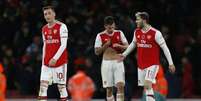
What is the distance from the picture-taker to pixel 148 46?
1490 centimetres

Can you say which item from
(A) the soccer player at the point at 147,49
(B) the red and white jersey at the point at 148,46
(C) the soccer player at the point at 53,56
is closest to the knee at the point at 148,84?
(A) the soccer player at the point at 147,49

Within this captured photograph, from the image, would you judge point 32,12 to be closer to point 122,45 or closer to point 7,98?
point 7,98

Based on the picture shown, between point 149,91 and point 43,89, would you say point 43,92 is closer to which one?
point 43,89

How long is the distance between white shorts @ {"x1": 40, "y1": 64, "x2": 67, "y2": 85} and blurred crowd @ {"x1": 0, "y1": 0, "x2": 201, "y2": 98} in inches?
194

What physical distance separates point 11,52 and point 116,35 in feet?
22.6

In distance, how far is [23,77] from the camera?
20812 millimetres

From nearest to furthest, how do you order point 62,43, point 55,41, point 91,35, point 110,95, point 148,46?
point 62,43, point 55,41, point 148,46, point 110,95, point 91,35

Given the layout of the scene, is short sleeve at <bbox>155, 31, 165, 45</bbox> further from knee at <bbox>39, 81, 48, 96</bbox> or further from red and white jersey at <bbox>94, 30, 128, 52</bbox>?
→ knee at <bbox>39, 81, 48, 96</bbox>

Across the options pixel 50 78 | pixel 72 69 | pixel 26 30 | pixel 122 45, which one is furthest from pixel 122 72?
pixel 26 30

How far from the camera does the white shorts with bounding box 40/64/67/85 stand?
48.3 ft

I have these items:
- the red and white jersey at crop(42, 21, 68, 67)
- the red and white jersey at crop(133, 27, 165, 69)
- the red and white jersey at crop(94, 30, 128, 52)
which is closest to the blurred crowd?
the red and white jersey at crop(94, 30, 128, 52)

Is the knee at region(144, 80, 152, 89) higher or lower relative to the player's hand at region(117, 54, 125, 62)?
lower

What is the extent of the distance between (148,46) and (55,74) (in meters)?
2.13

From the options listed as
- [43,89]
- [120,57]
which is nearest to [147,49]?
[120,57]
